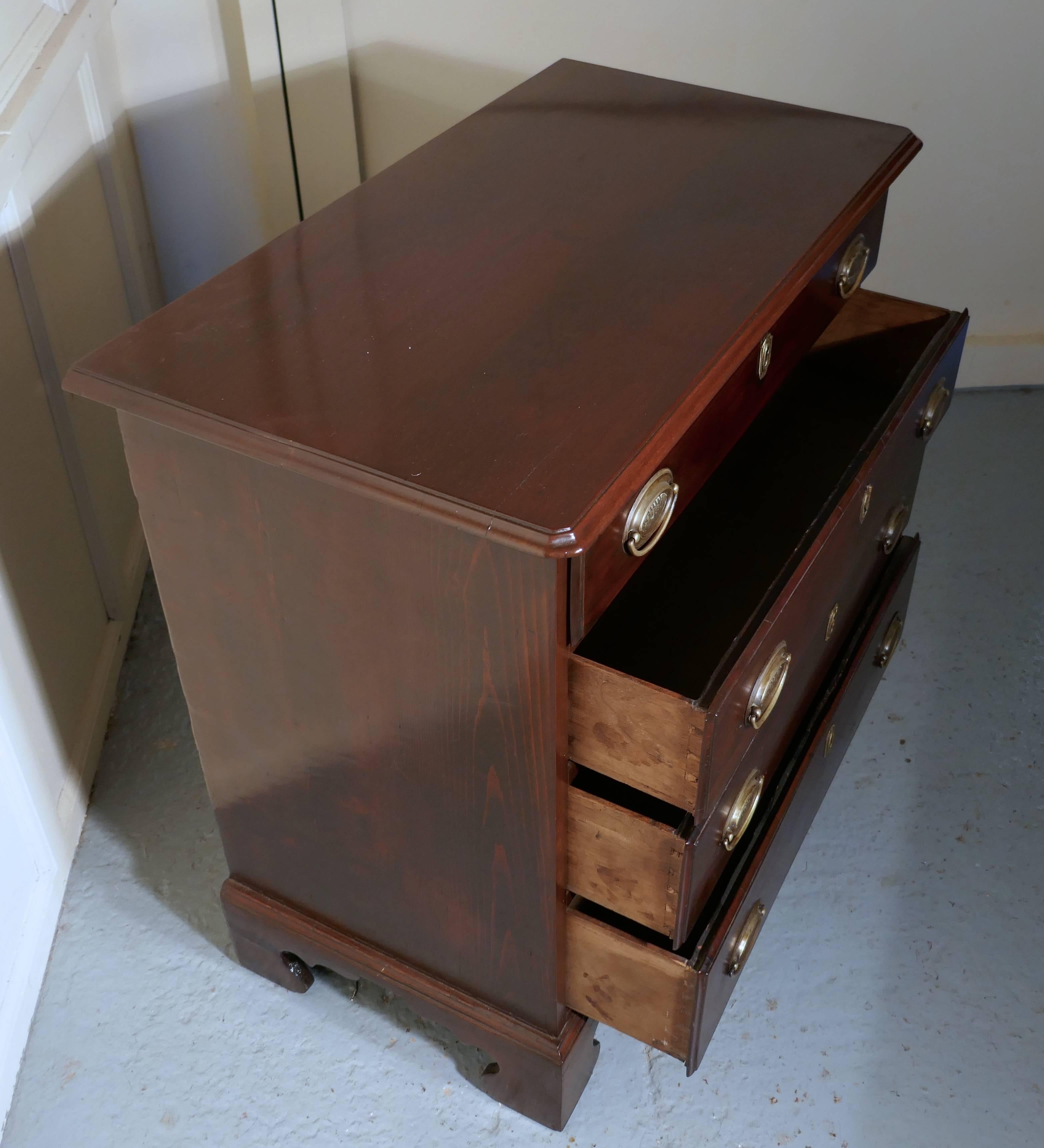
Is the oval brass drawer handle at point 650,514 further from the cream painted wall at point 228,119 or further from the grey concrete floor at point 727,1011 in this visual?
the cream painted wall at point 228,119

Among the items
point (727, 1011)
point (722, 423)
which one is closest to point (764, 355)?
point (722, 423)

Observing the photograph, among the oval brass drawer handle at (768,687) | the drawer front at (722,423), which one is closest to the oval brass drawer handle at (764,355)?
the drawer front at (722,423)

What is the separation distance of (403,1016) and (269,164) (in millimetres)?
1169

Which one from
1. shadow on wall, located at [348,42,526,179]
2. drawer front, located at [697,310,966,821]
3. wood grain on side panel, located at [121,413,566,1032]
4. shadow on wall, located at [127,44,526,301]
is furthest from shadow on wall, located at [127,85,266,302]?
drawer front, located at [697,310,966,821]

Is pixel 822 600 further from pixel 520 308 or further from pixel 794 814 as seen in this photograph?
pixel 520 308

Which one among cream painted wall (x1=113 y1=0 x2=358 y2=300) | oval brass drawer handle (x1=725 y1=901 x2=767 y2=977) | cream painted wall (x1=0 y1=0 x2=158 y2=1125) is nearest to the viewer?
oval brass drawer handle (x1=725 y1=901 x2=767 y2=977)

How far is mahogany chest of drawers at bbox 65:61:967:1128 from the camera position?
854 mm

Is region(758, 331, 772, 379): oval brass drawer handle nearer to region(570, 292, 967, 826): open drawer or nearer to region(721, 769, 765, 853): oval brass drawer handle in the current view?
region(570, 292, 967, 826): open drawer

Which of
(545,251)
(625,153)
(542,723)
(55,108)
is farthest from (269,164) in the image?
(542,723)

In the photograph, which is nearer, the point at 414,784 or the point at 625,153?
the point at 414,784

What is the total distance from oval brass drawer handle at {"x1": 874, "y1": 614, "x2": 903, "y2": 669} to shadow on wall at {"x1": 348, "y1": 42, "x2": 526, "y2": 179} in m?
0.97

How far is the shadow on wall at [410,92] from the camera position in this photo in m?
1.79

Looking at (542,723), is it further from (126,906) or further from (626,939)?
(126,906)

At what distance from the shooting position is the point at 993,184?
1957mm
